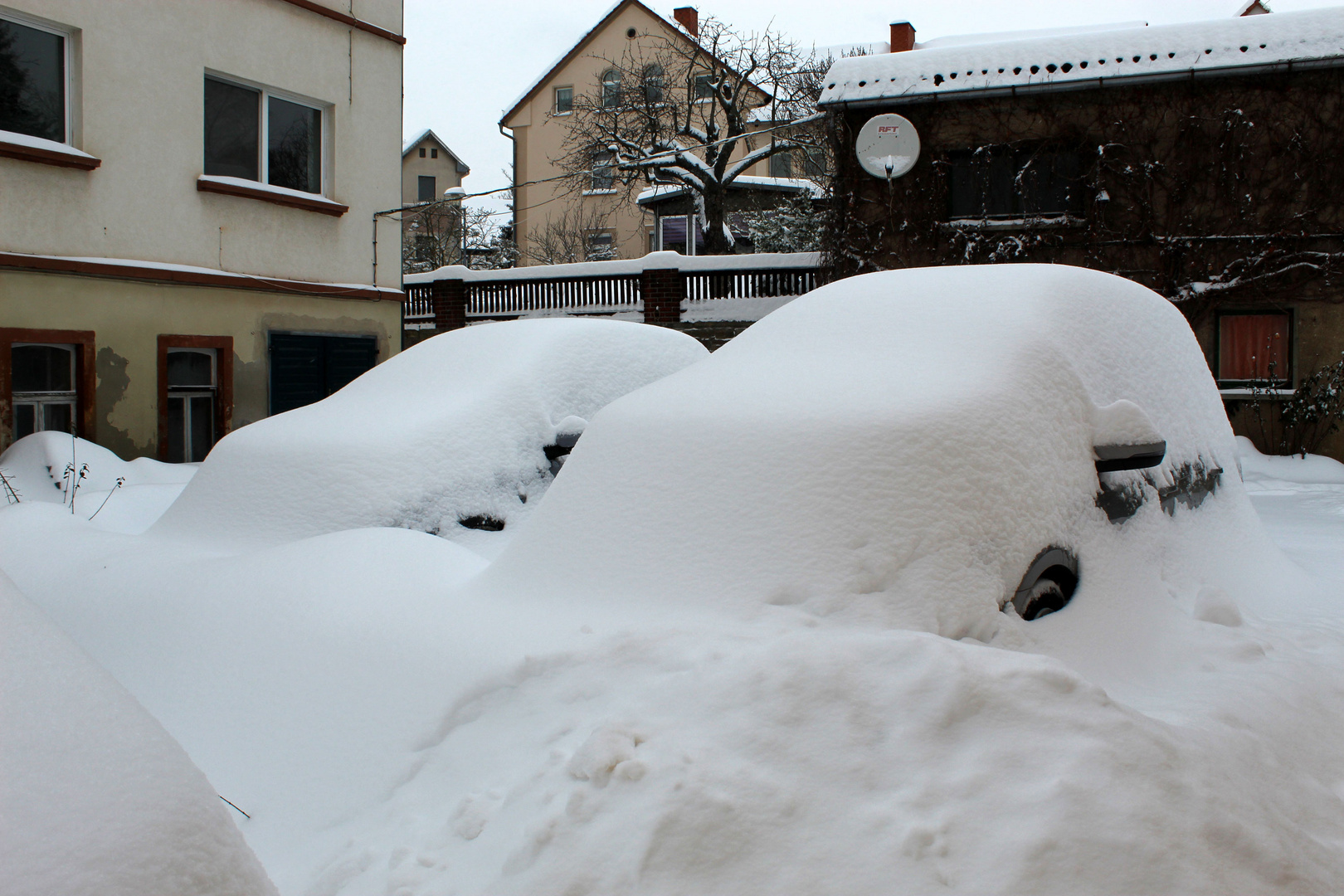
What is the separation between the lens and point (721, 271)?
1535cm

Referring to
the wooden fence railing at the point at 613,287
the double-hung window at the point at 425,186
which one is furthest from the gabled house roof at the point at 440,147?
the wooden fence railing at the point at 613,287

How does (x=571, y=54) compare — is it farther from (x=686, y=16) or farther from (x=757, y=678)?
(x=757, y=678)

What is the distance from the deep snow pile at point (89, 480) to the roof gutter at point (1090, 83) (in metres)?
9.98

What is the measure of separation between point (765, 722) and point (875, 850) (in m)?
0.41

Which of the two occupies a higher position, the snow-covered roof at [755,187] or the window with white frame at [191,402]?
the snow-covered roof at [755,187]

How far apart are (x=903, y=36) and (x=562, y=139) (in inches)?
707

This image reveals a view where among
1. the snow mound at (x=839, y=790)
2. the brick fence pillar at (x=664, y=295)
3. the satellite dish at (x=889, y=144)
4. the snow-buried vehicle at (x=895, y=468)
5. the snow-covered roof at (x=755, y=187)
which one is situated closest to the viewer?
the snow mound at (x=839, y=790)

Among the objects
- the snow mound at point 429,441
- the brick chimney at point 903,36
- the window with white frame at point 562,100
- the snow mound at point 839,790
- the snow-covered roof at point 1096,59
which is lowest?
the snow mound at point 839,790

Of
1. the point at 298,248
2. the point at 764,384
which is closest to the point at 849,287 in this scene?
the point at 764,384

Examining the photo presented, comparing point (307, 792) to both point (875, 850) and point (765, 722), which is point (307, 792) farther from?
point (875, 850)

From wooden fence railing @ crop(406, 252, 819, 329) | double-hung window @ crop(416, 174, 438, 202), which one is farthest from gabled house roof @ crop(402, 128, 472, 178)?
wooden fence railing @ crop(406, 252, 819, 329)

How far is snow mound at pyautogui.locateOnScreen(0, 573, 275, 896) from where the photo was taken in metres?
1.21

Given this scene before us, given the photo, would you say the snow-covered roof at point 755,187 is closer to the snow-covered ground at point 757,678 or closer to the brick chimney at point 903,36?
the brick chimney at point 903,36

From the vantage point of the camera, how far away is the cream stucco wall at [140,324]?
27.9ft
